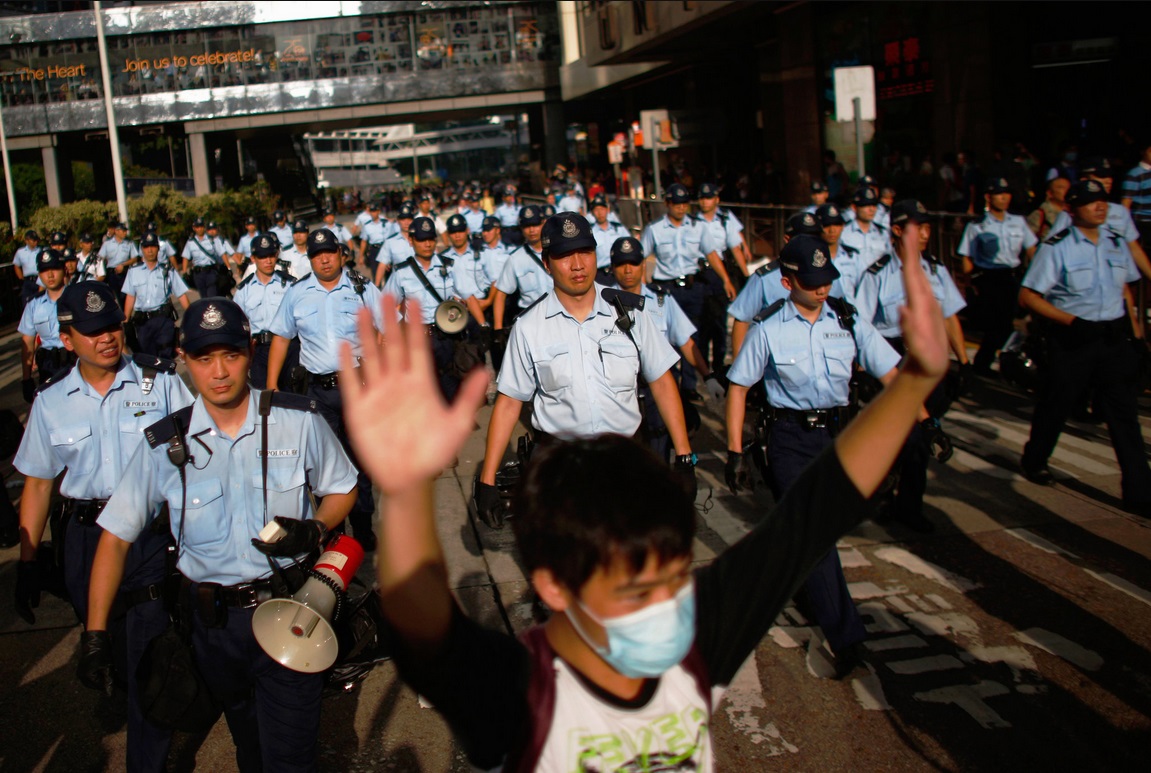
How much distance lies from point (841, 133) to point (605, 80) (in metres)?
18.5

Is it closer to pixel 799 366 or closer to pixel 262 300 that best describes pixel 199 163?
pixel 262 300

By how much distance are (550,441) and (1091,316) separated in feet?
14.2

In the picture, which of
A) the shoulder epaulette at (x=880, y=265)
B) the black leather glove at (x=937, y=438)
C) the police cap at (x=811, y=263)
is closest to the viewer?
the police cap at (x=811, y=263)

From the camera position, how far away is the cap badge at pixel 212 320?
3.61m

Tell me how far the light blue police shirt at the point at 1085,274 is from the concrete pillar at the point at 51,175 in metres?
56.2

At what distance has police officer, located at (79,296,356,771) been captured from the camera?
348cm

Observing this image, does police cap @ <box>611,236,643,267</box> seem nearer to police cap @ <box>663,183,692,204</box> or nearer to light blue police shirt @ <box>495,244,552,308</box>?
light blue police shirt @ <box>495,244,552,308</box>

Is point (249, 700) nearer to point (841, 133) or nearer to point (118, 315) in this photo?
point (118, 315)

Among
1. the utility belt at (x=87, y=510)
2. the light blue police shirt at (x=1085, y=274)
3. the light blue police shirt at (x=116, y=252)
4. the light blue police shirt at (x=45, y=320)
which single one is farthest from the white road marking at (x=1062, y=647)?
the light blue police shirt at (x=116, y=252)

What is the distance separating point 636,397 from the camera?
522 centimetres

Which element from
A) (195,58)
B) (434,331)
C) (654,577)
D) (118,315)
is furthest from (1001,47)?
(195,58)

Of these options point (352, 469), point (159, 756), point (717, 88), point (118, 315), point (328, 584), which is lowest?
point (159, 756)

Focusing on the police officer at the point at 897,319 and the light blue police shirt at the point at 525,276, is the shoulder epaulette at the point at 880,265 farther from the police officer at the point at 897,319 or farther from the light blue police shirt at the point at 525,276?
the light blue police shirt at the point at 525,276

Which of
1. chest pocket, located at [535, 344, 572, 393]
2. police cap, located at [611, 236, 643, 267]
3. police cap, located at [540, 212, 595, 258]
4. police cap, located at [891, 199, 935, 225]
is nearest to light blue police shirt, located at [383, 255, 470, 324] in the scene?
police cap, located at [611, 236, 643, 267]
